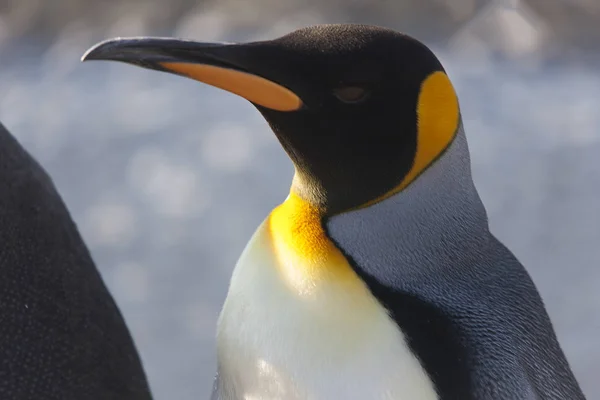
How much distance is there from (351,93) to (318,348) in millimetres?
229

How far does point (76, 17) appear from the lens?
3.71m

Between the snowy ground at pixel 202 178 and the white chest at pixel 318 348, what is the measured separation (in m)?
1.24

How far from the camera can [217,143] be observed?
300 cm

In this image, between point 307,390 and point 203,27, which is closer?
point 307,390

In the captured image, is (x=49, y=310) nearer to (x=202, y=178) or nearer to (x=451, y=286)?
(x=451, y=286)

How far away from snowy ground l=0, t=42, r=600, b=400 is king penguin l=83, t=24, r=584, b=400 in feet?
4.15

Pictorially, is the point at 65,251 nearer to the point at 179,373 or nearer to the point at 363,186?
the point at 363,186

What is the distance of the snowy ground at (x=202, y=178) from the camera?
2320 millimetres

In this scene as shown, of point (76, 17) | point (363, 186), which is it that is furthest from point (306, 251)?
point (76, 17)

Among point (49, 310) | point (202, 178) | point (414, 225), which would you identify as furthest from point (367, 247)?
point (202, 178)

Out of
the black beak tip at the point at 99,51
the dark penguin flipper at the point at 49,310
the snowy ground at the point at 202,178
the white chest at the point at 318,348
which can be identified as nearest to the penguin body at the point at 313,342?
the white chest at the point at 318,348

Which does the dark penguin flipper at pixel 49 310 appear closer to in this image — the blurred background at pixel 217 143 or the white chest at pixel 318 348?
the white chest at pixel 318 348

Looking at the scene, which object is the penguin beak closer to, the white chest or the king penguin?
the king penguin

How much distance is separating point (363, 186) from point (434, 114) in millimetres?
91
